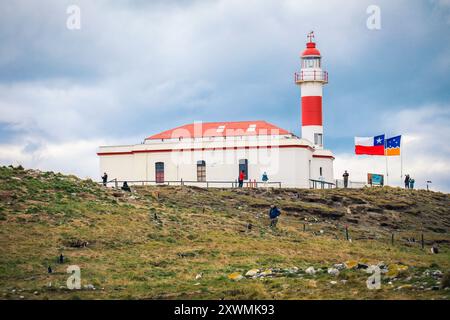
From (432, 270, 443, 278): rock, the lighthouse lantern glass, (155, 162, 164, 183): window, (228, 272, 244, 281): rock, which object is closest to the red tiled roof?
(155, 162, 164, 183): window

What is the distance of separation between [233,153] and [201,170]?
2.40 m

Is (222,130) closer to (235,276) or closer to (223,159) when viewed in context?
(223,159)

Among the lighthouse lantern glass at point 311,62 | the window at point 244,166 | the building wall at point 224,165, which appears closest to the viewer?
the building wall at point 224,165

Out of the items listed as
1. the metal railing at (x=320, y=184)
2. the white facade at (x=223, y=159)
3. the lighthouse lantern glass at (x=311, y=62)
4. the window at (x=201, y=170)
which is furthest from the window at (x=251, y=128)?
the lighthouse lantern glass at (x=311, y=62)

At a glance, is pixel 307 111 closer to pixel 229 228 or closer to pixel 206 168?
pixel 206 168

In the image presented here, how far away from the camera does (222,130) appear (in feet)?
210

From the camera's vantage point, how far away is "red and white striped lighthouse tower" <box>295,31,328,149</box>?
65.6 meters

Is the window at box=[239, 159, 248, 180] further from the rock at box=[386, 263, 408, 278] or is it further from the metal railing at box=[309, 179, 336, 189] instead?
the rock at box=[386, 263, 408, 278]

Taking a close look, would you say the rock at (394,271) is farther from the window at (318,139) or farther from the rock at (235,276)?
the window at (318,139)

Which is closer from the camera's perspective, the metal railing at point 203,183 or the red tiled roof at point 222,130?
the metal railing at point 203,183

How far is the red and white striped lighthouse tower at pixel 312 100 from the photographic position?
65.6 m

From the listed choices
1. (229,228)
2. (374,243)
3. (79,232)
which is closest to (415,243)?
(374,243)

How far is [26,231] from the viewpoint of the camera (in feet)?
133

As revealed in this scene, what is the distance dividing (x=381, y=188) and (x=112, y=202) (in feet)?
72.1
